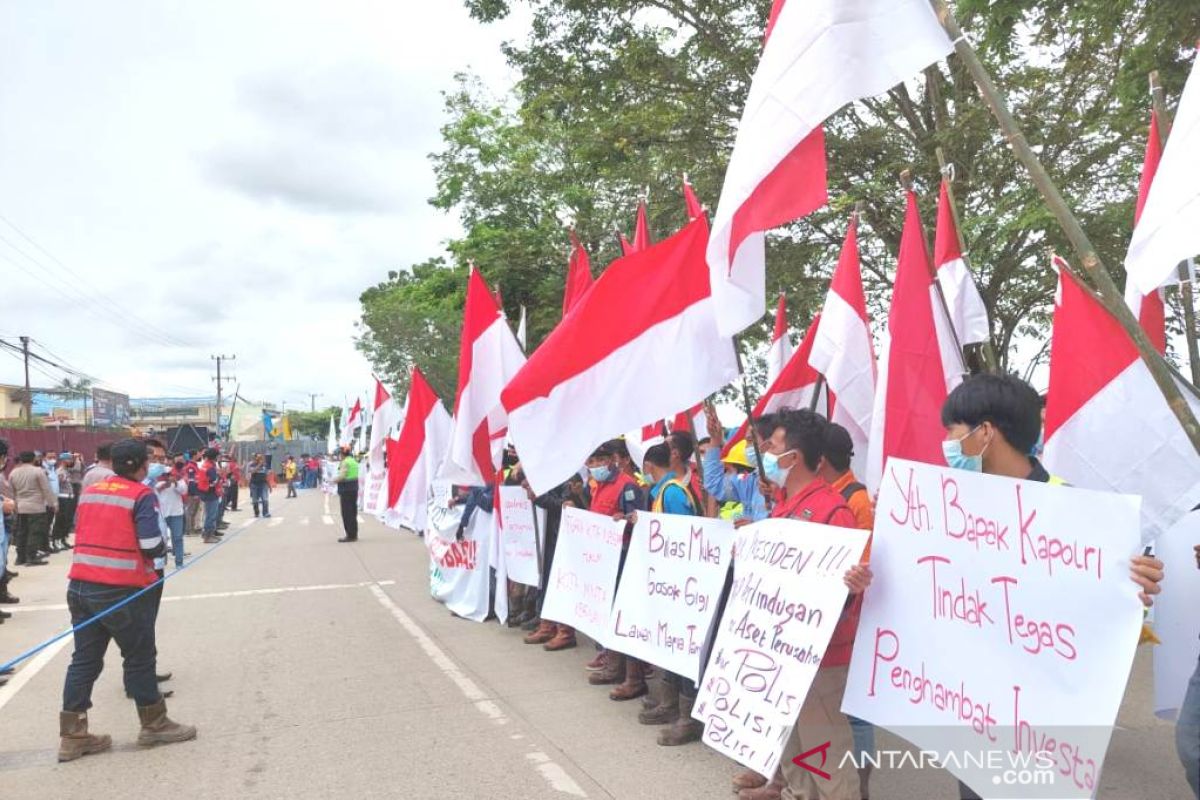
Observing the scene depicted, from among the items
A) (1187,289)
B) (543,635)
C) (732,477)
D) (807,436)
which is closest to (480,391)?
(543,635)

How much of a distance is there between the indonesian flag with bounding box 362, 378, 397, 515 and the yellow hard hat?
8.57m

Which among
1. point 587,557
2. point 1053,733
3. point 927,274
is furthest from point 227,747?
point 927,274

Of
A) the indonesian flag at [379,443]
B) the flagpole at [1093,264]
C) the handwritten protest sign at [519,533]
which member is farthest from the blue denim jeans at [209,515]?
the flagpole at [1093,264]

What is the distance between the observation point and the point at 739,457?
20.1 feet

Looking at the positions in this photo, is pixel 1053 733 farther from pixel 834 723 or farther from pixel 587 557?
pixel 587 557

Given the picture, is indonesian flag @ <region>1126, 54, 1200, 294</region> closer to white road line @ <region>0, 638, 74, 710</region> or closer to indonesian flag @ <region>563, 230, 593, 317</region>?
indonesian flag @ <region>563, 230, 593, 317</region>

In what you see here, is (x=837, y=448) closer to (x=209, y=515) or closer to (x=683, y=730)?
(x=683, y=730)

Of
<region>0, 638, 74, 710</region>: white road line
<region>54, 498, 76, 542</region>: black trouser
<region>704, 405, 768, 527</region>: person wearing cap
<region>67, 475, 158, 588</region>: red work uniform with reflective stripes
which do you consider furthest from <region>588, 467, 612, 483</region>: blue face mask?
<region>54, 498, 76, 542</region>: black trouser

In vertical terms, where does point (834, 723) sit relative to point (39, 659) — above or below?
above

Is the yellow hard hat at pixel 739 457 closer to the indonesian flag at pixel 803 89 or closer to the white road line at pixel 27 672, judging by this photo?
the indonesian flag at pixel 803 89

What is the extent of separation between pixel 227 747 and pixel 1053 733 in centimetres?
456

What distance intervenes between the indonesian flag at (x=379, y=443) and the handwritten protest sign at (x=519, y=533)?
5795 mm

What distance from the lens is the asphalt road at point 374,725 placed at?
455cm

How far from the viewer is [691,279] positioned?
5168 millimetres
